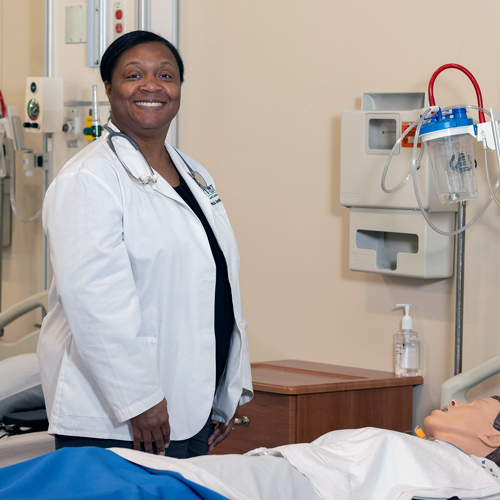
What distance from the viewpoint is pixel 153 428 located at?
170cm

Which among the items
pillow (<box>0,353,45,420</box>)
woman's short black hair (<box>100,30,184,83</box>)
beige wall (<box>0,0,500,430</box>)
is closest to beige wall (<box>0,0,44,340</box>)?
beige wall (<box>0,0,500,430</box>)

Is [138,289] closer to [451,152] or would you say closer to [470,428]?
[470,428]

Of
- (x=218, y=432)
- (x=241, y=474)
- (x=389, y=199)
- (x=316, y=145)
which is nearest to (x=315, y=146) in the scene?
(x=316, y=145)

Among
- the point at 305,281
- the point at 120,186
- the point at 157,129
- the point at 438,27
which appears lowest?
the point at 305,281

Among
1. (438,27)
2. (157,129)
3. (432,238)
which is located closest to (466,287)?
(432,238)

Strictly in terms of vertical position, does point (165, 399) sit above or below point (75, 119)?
below

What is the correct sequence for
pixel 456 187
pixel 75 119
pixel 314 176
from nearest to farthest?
pixel 456 187 < pixel 314 176 < pixel 75 119

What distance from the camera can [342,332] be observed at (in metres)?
2.99

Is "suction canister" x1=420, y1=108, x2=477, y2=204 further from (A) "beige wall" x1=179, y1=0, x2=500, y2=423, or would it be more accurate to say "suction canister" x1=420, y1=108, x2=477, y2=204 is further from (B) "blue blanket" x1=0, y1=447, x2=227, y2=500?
(B) "blue blanket" x1=0, y1=447, x2=227, y2=500

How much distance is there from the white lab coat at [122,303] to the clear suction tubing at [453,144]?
87cm

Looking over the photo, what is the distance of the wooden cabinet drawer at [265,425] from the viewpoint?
2.50 m

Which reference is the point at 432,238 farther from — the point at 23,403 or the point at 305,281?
the point at 23,403

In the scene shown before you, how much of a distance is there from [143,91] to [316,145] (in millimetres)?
1285

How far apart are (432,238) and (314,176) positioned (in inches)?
24.7
